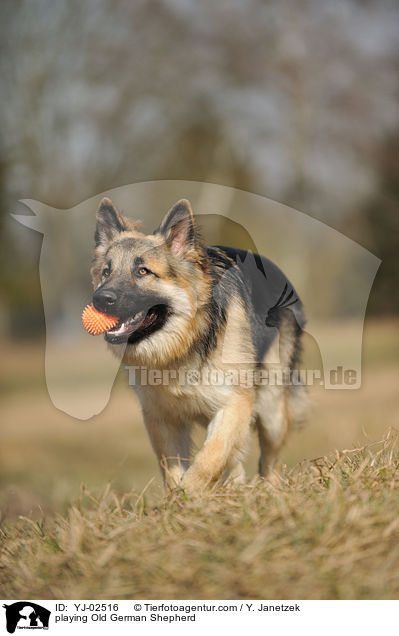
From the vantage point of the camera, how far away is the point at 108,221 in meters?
2.91

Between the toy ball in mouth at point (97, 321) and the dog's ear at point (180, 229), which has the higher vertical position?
the dog's ear at point (180, 229)

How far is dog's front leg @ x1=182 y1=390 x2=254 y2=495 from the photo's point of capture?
2.90 m

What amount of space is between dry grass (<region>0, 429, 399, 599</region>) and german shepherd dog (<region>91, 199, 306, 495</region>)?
0.47m

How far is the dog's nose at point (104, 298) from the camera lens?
2.65 metres

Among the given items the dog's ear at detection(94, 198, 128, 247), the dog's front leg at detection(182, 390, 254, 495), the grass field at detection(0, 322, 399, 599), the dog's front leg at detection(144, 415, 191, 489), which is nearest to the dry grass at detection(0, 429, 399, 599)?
the grass field at detection(0, 322, 399, 599)

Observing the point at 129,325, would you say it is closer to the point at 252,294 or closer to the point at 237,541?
the point at 252,294

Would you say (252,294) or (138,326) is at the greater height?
(252,294)

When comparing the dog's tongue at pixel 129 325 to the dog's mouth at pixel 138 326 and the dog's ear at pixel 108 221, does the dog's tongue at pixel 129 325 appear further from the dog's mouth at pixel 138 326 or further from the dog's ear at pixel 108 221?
the dog's ear at pixel 108 221

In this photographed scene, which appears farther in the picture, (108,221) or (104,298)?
(108,221)

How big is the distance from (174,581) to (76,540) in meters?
0.44

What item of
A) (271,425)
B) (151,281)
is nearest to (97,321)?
(151,281)

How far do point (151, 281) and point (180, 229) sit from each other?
283 millimetres

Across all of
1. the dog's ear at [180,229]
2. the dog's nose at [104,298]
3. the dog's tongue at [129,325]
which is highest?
the dog's ear at [180,229]
